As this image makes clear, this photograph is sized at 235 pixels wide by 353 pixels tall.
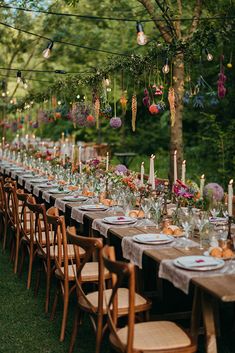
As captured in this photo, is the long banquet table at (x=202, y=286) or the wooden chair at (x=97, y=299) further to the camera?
the wooden chair at (x=97, y=299)

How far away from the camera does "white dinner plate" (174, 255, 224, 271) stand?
3.36 meters

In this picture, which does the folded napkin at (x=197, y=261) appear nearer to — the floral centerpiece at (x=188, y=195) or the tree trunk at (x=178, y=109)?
the floral centerpiece at (x=188, y=195)

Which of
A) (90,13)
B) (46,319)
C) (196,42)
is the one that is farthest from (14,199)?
(90,13)

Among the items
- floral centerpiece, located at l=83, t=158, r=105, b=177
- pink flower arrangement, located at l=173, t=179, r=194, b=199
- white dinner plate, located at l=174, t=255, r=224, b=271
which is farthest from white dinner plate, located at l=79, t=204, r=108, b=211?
white dinner plate, located at l=174, t=255, r=224, b=271

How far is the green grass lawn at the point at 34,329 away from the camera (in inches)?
171

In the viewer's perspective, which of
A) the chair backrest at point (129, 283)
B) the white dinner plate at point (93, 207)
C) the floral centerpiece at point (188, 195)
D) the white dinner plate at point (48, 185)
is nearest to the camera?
the chair backrest at point (129, 283)

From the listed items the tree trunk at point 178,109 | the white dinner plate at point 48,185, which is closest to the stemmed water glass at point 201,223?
the white dinner plate at point 48,185

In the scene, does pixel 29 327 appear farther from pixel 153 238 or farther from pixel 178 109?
pixel 178 109

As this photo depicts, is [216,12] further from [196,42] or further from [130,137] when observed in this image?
[130,137]

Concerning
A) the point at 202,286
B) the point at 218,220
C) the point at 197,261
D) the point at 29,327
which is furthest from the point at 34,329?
the point at 202,286

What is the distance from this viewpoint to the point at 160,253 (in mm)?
3777

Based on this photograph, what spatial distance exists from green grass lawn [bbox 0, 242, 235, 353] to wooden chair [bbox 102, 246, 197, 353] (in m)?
0.98

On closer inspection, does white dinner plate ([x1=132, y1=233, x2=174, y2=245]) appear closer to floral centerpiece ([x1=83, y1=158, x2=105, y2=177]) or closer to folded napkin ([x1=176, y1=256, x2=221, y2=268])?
folded napkin ([x1=176, y1=256, x2=221, y2=268])

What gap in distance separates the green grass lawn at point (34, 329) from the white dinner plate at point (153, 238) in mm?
875
